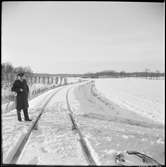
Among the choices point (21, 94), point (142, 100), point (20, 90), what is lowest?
point (142, 100)

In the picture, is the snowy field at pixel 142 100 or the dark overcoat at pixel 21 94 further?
the snowy field at pixel 142 100

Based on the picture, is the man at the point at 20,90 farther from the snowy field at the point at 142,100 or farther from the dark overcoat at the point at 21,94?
the snowy field at the point at 142,100

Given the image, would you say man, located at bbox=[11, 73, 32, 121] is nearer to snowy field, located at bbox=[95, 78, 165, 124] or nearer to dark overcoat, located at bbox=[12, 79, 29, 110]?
dark overcoat, located at bbox=[12, 79, 29, 110]

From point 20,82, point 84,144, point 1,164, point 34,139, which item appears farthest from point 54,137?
point 20,82

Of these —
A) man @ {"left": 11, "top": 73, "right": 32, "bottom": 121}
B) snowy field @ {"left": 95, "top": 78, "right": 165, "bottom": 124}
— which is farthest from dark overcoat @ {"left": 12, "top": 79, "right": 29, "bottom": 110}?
snowy field @ {"left": 95, "top": 78, "right": 165, "bottom": 124}

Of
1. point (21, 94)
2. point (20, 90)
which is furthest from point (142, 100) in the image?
point (20, 90)

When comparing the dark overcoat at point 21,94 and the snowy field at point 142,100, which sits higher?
the dark overcoat at point 21,94

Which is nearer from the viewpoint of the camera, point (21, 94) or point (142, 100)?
point (21, 94)

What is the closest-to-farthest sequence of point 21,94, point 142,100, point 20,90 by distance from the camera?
point 20,90
point 21,94
point 142,100

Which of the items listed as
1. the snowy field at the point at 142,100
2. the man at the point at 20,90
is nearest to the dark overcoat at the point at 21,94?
the man at the point at 20,90

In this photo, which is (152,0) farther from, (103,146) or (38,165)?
(38,165)

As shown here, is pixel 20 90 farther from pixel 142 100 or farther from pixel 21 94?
pixel 142 100

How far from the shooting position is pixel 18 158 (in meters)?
3.64

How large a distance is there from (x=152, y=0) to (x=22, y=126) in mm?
4864
